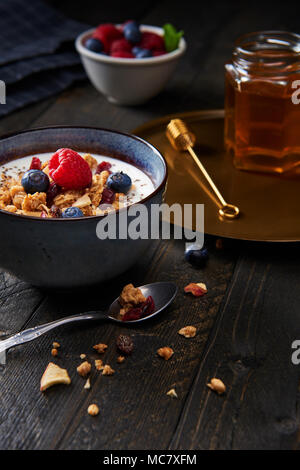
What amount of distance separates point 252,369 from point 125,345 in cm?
19

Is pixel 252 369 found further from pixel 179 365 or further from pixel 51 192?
pixel 51 192

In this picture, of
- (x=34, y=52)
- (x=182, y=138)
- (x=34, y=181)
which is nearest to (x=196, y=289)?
(x=34, y=181)

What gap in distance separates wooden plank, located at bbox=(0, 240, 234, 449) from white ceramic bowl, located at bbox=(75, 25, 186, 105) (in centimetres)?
79

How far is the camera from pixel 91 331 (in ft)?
3.15

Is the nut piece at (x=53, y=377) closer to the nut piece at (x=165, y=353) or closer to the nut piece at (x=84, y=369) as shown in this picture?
the nut piece at (x=84, y=369)

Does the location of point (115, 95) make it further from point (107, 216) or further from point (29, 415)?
point (29, 415)

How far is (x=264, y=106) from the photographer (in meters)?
1.34

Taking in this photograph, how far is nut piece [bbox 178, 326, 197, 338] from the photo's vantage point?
95cm

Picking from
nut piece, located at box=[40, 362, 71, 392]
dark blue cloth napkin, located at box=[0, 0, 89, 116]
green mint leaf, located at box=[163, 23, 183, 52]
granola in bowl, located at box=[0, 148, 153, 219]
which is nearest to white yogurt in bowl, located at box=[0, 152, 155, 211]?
granola in bowl, located at box=[0, 148, 153, 219]

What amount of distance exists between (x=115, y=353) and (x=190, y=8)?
1939 millimetres

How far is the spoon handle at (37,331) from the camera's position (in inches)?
35.4

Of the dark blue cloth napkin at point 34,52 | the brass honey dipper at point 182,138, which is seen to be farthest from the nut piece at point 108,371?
the dark blue cloth napkin at point 34,52

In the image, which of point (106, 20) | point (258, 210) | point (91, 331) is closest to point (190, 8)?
point (106, 20)

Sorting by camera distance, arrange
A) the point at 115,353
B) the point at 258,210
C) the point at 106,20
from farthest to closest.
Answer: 1. the point at 106,20
2. the point at 258,210
3. the point at 115,353
